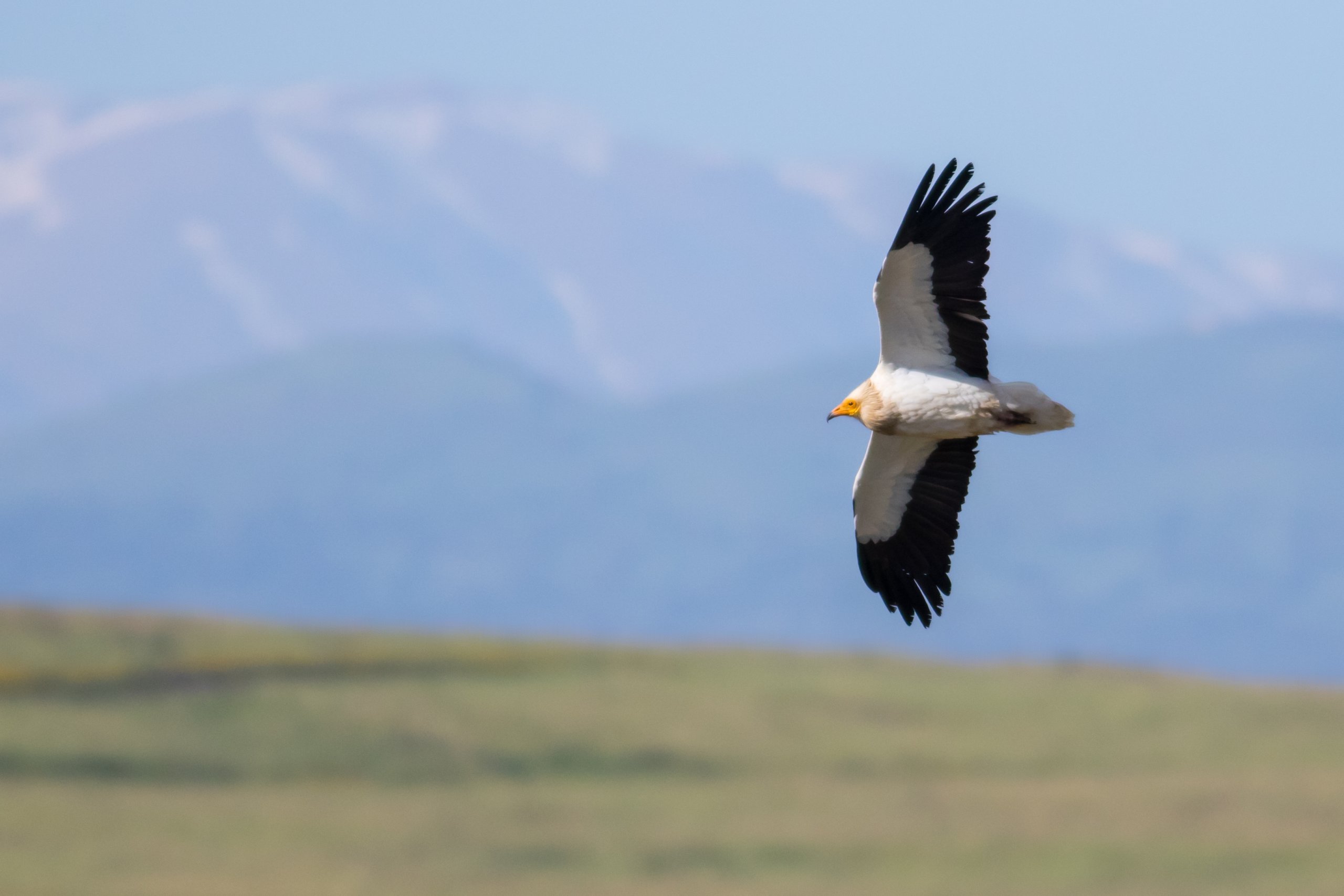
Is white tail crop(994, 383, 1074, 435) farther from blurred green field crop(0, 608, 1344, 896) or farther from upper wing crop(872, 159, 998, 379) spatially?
blurred green field crop(0, 608, 1344, 896)

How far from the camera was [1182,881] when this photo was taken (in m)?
59.1

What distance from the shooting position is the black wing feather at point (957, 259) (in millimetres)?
13273

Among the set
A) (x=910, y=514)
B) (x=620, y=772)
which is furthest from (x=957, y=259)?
(x=620, y=772)

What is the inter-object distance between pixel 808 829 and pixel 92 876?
23.3 metres

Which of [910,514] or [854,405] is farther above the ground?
[854,405]

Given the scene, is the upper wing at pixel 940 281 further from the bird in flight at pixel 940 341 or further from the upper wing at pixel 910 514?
the upper wing at pixel 910 514

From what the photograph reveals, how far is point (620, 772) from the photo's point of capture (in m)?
Result: 73.2

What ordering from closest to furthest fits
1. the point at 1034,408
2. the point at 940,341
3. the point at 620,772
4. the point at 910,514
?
the point at 1034,408, the point at 940,341, the point at 910,514, the point at 620,772

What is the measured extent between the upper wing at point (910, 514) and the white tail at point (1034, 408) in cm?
178

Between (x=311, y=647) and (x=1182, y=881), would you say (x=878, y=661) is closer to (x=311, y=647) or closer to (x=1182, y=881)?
(x=311, y=647)

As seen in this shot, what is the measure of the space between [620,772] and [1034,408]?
61841 millimetres

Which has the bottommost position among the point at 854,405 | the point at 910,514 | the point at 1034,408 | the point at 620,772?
the point at 1034,408

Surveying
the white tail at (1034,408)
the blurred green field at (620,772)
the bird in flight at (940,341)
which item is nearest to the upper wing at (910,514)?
the bird in flight at (940,341)

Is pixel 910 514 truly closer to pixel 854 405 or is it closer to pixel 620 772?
pixel 854 405
